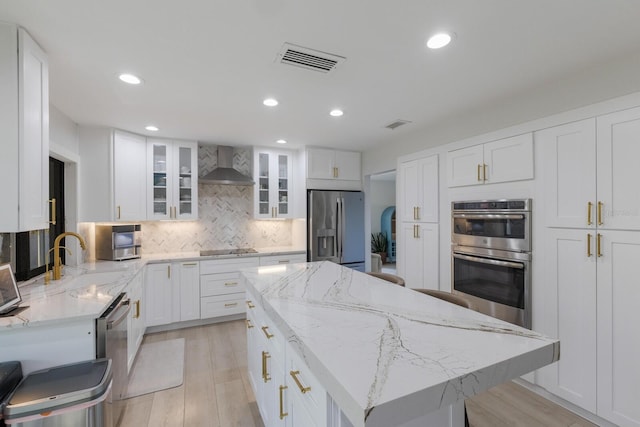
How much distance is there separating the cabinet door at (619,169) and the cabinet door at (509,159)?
44cm

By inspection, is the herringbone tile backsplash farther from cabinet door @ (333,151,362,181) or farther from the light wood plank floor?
the light wood plank floor

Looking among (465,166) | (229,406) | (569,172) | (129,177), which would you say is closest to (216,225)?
(129,177)

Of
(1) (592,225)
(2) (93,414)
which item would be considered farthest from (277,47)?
(1) (592,225)

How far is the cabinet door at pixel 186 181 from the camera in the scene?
3871mm

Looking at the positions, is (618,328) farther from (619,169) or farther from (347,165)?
(347,165)

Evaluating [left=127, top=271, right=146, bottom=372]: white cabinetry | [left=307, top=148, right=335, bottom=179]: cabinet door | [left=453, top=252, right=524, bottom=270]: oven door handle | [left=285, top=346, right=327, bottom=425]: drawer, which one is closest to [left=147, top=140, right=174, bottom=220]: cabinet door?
[left=127, top=271, right=146, bottom=372]: white cabinetry

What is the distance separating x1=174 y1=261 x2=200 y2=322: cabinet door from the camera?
367 centimetres

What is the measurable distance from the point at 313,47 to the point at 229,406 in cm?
254

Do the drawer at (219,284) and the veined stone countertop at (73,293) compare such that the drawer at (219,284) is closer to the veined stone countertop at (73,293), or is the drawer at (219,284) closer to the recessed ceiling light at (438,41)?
the veined stone countertop at (73,293)

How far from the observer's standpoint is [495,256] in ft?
8.35

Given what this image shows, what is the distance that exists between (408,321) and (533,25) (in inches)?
65.2

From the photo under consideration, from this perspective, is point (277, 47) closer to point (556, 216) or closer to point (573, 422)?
point (556, 216)

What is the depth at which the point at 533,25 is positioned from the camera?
156cm

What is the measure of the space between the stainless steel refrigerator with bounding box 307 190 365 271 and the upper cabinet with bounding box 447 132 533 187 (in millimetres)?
1657
